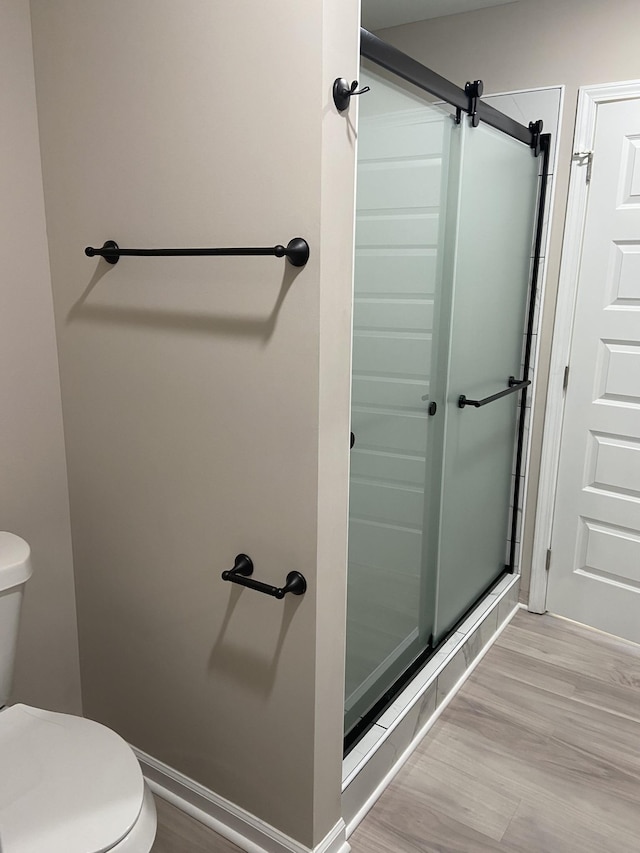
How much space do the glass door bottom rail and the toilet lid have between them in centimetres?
64

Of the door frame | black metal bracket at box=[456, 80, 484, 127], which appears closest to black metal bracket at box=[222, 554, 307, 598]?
black metal bracket at box=[456, 80, 484, 127]

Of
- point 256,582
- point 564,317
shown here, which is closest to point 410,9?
point 564,317

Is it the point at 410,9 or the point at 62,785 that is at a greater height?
the point at 410,9

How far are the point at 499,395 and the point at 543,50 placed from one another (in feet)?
4.12

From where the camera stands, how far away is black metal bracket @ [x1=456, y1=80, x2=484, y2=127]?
1.90m

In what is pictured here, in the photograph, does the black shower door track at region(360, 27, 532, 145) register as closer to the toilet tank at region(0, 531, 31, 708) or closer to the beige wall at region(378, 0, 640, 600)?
the beige wall at region(378, 0, 640, 600)

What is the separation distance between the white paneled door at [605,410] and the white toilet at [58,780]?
195cm

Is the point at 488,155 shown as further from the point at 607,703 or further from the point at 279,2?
the point at 607,703

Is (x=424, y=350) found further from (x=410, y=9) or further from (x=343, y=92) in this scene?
→ (x=410, y=9)

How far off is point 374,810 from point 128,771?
31.8 inches

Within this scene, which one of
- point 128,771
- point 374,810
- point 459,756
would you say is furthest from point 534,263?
point 128,771

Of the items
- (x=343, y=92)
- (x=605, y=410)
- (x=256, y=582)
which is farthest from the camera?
(x=605, y=410)

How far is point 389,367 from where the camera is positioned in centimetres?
184

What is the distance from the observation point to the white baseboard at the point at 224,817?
1.63m
